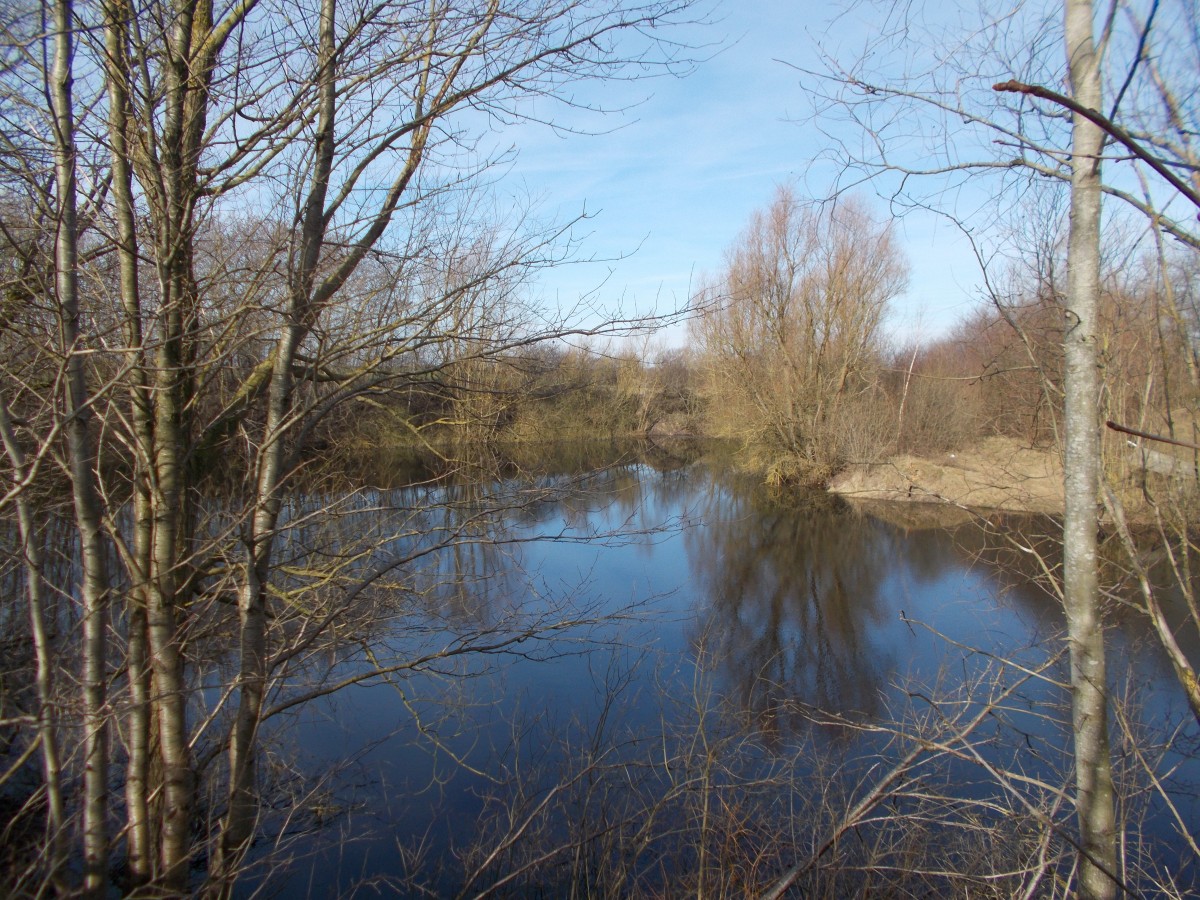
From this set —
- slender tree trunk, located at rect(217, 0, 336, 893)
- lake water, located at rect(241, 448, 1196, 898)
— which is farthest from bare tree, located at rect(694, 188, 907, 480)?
slender tree trunk, located at rect(217, 0, 336, 893)

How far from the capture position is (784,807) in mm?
4707

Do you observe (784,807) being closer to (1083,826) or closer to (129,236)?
(1083,826)

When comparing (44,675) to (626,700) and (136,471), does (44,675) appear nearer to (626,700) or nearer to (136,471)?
(136,471)

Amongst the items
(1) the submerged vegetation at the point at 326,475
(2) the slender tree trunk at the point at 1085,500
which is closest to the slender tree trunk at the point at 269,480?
(1) the submerged vegetation at the point at 326,475

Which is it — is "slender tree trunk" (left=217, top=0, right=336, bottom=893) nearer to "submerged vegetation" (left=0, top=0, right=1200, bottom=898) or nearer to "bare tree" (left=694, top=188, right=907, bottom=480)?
"submerged vegetation" (left=0, top=0, right=1200, bottom=898)

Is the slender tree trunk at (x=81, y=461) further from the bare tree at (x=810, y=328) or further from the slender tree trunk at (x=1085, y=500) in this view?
the bare tree at (x=810, y=328)

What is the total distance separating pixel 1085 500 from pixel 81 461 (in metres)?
3.07

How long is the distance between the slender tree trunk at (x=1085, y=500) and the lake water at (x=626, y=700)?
0.48m

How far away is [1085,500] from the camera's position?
2.25 m

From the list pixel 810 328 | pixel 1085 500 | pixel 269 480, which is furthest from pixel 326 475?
pixel 810 328

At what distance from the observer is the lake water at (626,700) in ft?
13.0

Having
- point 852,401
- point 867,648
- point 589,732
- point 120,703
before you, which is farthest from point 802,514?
point 120,703

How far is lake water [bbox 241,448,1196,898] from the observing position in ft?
13.0

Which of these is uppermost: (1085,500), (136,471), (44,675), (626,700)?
(136,471)
